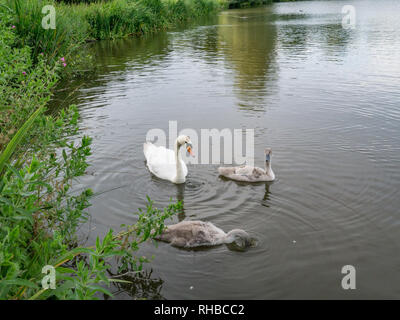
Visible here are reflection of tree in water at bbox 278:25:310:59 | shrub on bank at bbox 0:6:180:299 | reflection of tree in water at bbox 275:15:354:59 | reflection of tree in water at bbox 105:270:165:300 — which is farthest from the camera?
reflection of tree in water at bbox 278:25:310:59

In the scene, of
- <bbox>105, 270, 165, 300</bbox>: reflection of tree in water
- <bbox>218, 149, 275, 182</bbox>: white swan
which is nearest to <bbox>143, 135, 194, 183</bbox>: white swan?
<bbox>218, 149, 275, 182</bbox>: white swan

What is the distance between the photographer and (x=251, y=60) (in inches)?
687

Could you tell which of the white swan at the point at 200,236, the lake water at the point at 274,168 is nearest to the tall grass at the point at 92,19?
the lake water at the point at 274,168

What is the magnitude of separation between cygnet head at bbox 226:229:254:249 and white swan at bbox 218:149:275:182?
2.01m

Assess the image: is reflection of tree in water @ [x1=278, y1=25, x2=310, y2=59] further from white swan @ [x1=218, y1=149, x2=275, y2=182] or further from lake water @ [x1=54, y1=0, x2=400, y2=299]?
white swan @ [x1=218, y1=149, x2=275, y2=182]

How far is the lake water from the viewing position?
4832 millimetres

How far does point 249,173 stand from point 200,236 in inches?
88.8

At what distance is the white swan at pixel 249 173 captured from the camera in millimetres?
7266

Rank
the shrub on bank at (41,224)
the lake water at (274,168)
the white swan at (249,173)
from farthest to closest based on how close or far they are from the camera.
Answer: the white swan at (249,173)
the lake water at (274,168)
the shrub on bank at (41,224)

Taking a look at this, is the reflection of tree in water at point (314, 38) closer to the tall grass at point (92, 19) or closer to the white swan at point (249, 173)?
the tall grass at point (92, 19)

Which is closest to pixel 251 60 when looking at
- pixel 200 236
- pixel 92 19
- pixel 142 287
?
pixel 92 19

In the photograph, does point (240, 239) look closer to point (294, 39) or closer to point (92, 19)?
point (294, 39)

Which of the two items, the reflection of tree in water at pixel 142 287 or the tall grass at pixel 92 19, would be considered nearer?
the reflection of tree in water at pixel 142 287

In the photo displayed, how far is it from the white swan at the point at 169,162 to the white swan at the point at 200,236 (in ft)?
6.12
